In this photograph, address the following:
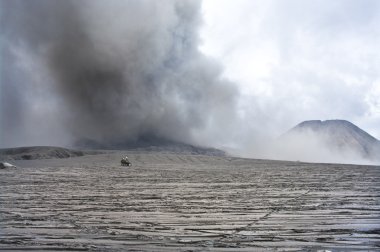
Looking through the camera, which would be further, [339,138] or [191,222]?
[339,138]

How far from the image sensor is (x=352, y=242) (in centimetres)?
538

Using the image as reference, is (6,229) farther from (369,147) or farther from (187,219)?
(369,147)

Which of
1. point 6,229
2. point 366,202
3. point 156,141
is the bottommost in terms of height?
point 6,229

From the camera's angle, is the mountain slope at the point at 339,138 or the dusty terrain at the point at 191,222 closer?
the dusty terrain at the point at 191,222

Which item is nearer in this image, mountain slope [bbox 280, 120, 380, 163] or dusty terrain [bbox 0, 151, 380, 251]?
dusty terrain [bbox 0, 151, 380, 251]

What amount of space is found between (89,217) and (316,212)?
386cm

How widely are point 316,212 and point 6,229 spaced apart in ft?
16.3

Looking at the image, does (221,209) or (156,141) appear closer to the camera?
(221,209)

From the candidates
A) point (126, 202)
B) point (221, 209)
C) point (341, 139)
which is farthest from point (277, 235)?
point (341, 139)

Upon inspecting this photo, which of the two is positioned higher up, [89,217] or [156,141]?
[156,141]

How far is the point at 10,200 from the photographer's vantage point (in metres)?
10.3

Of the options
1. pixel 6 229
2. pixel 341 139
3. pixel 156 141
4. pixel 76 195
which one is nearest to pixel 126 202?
pixel 76 195

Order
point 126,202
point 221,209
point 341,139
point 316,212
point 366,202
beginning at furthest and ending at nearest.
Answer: point 341,139, point 126,202, point 366,202, point 221,209, point 316,212

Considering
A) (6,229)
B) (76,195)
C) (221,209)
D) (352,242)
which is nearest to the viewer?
(352,242)
